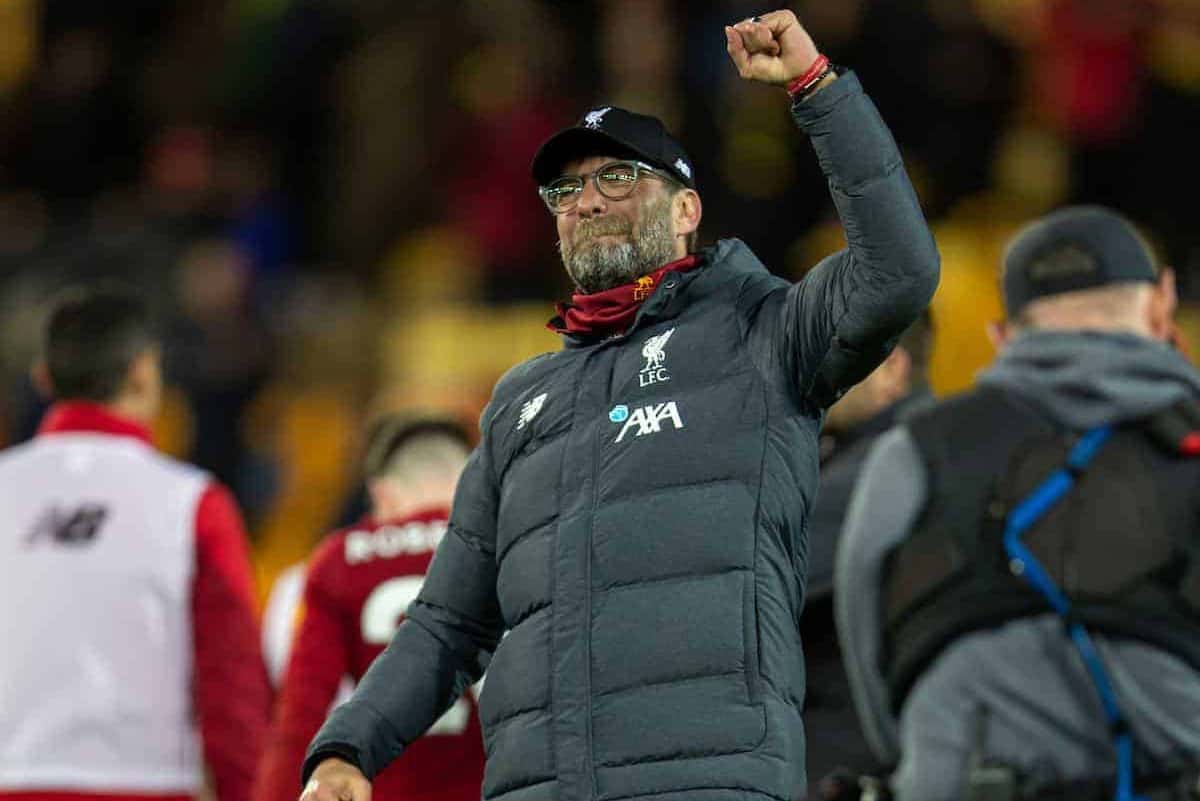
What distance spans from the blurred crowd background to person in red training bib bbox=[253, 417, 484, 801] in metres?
4.28

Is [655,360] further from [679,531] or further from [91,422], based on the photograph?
[91,422]

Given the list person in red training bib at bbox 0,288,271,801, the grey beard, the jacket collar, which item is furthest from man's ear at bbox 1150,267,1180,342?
the jacket collar

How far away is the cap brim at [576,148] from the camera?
4547 mm

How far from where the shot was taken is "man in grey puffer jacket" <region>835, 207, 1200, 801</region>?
5312 millimetres

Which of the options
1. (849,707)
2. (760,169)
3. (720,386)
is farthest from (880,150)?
(760,169)

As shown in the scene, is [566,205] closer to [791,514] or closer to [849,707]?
[791,514]

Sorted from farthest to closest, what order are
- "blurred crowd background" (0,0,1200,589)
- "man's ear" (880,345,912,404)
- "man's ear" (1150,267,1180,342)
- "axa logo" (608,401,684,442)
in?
"blurred crowd background" (0,0,1200,589), "man's ear" (880,345,912,404), "man's ear" (1150,267,1180,342), "axa logo" (608,401,684,442)

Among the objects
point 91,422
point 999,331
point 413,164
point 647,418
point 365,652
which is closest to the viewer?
point 647,418

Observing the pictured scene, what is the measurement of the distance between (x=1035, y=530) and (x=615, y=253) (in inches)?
54.6

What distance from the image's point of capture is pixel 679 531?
4.19 m

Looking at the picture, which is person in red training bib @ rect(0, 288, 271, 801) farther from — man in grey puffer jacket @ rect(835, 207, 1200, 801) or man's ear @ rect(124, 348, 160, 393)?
man in grey puffer jacket @ rect(835, 207, 1200, 801)

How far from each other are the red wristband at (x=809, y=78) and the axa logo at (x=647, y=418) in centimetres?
60

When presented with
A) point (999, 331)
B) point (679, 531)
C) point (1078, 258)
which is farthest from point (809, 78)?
point (999, 331)

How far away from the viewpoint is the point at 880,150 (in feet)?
13.4
